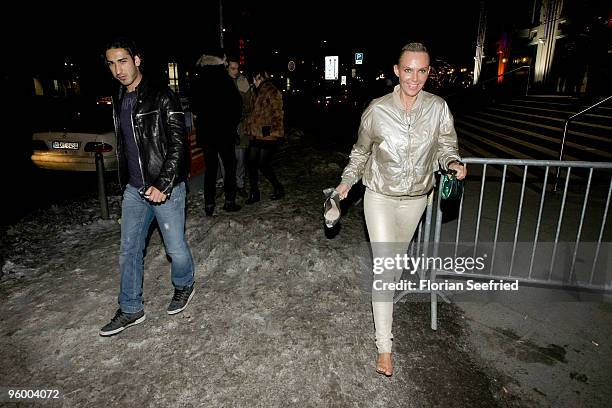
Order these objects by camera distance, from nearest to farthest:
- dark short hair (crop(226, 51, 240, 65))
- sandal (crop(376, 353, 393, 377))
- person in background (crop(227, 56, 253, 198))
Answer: sandal (crop(376, 353, 393, 377)) → dark short hair (crop(226, 51, 240, 65)) → person in background (crop(227, 56, 253, 198))

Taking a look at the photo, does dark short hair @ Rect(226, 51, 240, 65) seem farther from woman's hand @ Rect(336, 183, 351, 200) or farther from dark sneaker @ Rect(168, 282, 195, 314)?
woman's hand @ Rect(336, 183, 351, 200)

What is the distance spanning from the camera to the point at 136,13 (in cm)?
2652

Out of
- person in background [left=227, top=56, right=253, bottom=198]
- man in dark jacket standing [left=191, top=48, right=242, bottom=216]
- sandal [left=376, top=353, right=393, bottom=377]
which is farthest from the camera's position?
person in background [left=227, top=56, right=253, bottom=198]

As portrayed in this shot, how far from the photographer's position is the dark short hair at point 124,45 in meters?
3.13

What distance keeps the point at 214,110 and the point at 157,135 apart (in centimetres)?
216

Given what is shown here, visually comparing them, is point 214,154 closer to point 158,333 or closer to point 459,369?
point 158,333

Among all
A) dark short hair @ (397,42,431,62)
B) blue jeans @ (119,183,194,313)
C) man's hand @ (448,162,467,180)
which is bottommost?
blue jeans @ (119,183,194,313)

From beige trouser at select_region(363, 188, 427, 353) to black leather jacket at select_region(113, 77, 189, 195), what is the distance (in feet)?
5.42

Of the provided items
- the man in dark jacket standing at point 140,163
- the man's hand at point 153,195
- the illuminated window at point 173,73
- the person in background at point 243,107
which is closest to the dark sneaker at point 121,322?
the man in dark jacket standing at point 140,163

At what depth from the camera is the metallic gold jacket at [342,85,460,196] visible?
9.59ft

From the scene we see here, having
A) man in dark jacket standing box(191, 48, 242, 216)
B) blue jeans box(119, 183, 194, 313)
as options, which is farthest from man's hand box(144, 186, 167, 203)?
man in dark jacket standing box(191, 48, 242, 216)

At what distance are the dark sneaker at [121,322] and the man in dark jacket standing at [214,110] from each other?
2517mm

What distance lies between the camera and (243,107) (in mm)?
6406

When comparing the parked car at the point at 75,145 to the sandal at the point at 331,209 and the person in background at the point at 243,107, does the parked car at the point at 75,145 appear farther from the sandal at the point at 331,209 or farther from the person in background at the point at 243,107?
the sandal at the point at 331,209
